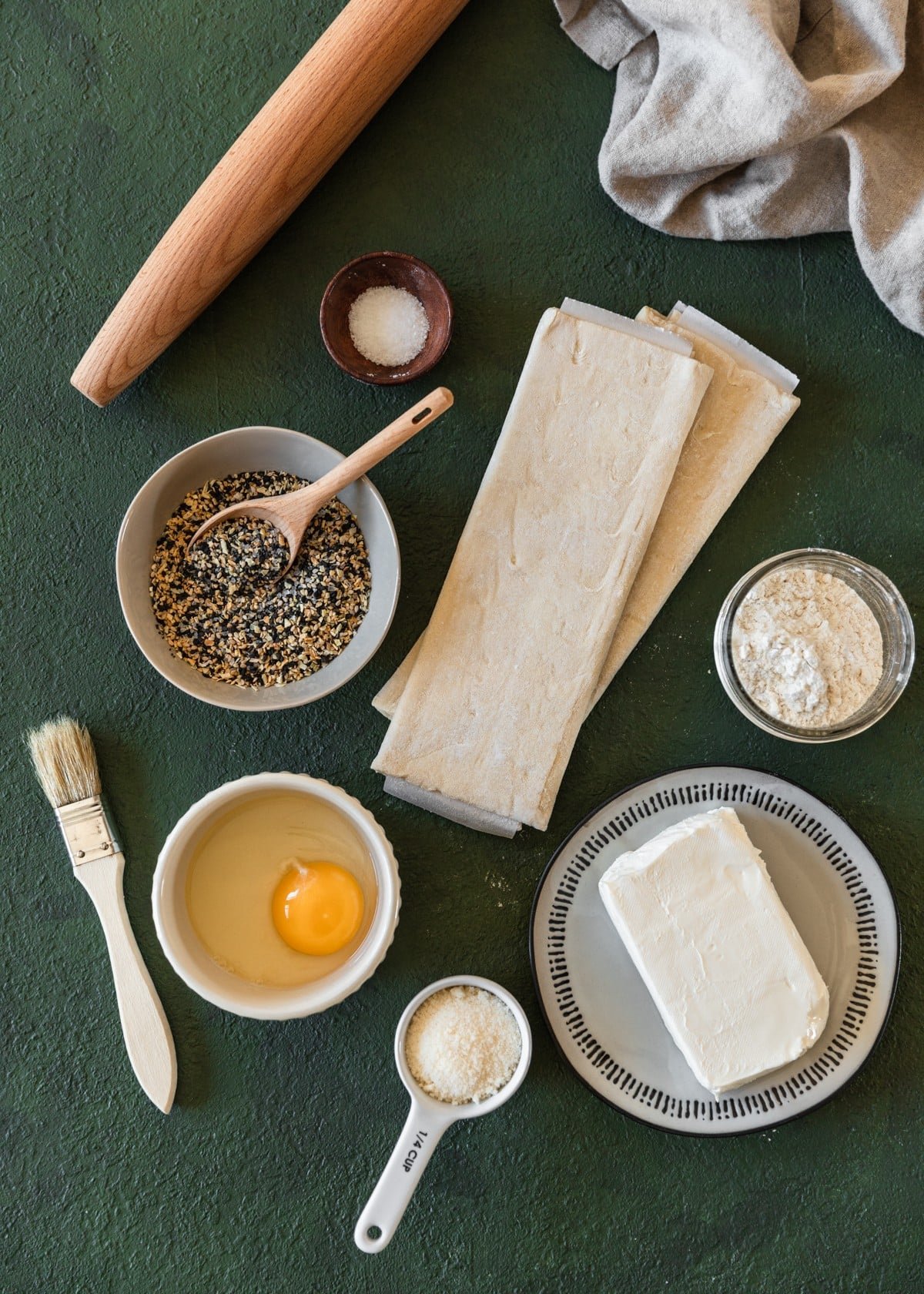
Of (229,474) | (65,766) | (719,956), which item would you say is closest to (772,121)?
(229,474)

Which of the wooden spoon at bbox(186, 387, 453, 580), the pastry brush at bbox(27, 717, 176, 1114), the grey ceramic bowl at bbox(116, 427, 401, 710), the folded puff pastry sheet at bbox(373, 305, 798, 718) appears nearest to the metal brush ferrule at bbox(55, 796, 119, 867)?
the pastry brush at bbox(27, 717, 176, 1114)

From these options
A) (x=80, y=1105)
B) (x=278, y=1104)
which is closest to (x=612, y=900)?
(x=278, y=1104)

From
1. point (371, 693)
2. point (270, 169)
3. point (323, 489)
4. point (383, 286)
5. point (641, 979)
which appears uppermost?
point (270, 169)

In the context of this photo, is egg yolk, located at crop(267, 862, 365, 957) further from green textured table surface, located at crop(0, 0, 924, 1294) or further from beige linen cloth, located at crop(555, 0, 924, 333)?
beige linen cloth, located at crop(555, 0, 924, 333)

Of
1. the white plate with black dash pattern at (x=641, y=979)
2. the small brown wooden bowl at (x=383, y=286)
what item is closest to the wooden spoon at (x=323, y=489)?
the small brown wooden bowl at (x=383, y=286)

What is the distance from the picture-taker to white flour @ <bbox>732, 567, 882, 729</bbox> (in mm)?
1458

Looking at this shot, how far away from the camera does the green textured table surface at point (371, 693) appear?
155 cm

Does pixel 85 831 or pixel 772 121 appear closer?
pixel 772 121

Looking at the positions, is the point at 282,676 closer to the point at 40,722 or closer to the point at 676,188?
the point at 40,722

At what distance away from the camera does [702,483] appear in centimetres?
152

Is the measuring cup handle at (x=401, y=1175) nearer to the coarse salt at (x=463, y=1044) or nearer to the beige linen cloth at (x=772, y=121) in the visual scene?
the coarse salt at (x=463, y=1044)

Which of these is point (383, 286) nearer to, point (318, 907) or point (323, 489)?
point (323, 489)

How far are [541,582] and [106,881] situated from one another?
86 centimetres

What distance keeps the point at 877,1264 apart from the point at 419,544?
1409mm
